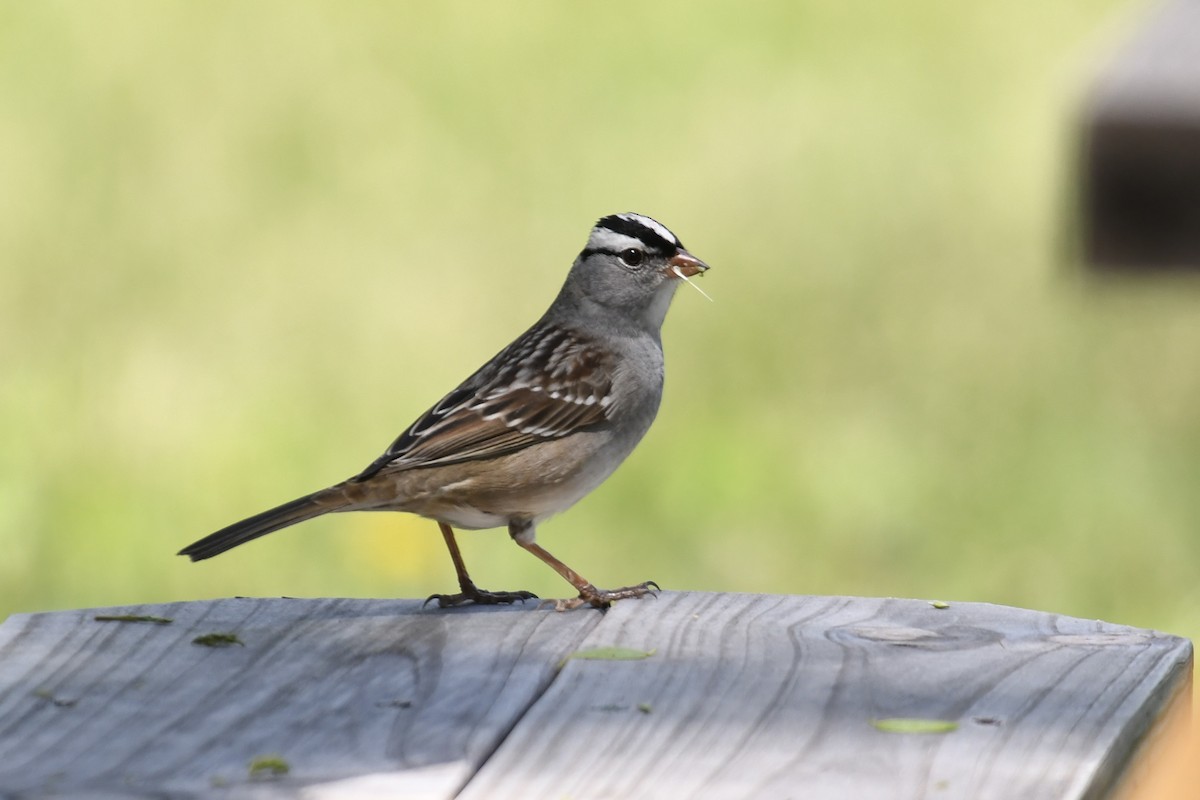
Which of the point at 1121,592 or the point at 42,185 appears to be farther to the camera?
the point at 42,185

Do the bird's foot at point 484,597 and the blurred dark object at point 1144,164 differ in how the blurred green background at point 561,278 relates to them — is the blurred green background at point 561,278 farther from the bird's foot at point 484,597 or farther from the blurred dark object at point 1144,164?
the bird's foot at point 484,597

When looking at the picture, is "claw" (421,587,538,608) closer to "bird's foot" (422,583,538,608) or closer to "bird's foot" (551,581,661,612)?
"bird's foot" (422,583,538,608)

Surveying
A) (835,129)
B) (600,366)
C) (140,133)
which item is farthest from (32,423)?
(835,129)

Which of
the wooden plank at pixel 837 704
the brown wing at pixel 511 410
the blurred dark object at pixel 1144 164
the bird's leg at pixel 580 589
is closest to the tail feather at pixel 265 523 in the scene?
the brown wing at pixel 511 410

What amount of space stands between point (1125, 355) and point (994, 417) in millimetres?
658

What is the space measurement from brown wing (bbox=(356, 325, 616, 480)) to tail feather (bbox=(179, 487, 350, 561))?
12cm

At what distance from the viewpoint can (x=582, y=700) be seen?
2678 millimetres

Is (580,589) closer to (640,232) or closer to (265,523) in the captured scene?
(265,523)

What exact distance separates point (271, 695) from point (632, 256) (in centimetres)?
217

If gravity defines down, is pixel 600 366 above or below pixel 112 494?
above

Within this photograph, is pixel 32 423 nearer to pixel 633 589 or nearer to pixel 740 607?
pixel 633 589

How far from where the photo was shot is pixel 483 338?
7695 millimetres

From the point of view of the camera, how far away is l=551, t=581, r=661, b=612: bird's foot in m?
3.33

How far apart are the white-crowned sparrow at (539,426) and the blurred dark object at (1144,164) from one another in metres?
1.09
